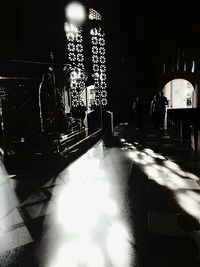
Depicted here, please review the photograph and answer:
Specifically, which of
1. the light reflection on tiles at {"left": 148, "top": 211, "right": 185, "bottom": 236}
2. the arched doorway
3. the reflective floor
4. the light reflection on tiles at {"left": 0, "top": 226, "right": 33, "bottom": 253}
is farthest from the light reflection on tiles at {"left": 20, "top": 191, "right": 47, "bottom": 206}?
the arched doorway

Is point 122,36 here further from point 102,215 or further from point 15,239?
point 15,239

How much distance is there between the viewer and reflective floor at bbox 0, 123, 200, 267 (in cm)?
219

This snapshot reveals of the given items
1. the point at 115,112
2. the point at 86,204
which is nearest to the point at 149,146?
the point at 86,204

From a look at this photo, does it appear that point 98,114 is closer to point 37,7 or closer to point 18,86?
point 18,86

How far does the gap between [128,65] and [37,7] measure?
9.95 meters

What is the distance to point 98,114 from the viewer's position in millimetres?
11789

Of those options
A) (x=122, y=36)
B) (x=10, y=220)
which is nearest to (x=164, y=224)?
(x=10, y=220)

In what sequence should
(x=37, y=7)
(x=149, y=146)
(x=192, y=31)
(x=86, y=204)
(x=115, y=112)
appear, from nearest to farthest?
(x=86, y=204)
(x=149, y=146)
(x=37, y=7)
(x=192, y=31)
(x=115, y=112)

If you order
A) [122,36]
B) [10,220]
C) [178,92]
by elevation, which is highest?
[122,36]

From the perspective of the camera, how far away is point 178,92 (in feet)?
104

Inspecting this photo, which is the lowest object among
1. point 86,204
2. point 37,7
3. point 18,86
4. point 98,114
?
point 86,204

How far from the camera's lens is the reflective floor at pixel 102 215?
2188 millimetres

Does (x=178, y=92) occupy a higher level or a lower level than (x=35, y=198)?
higher

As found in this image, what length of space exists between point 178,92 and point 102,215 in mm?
31153
